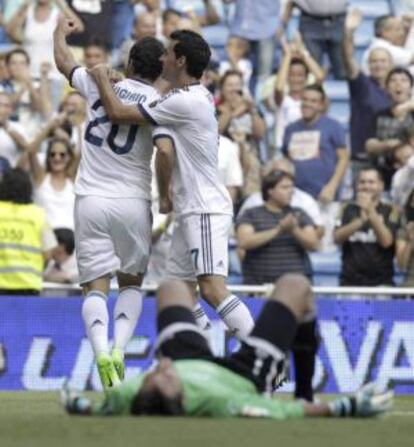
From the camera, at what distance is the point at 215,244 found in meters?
11.0

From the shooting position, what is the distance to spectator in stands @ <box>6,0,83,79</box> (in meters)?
18.0

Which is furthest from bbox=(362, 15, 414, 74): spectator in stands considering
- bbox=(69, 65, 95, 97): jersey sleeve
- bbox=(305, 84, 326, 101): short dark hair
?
bbox=(69, 65, 95, 97): jersey sleeve

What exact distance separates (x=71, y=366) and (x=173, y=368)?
279 inches

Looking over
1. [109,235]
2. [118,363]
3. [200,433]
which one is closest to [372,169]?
[109,235]

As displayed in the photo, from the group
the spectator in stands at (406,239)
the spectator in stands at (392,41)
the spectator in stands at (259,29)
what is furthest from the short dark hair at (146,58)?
the spectator in stands at (392,41)

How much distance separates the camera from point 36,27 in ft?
59.2

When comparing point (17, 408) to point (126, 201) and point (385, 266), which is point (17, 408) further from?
point (385, 266)

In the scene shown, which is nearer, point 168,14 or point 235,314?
point 235,314

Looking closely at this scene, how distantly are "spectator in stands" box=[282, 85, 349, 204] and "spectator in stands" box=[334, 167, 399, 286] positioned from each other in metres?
1.21

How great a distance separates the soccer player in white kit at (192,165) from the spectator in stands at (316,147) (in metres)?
5.83

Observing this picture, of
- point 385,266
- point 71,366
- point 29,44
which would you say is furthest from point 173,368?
point 29,44

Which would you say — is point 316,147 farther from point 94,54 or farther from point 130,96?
point 130,96

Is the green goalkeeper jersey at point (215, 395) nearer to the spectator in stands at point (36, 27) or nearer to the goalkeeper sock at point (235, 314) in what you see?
the goalkeeper sock at point (235, 314)

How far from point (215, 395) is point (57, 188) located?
8.90 metres
